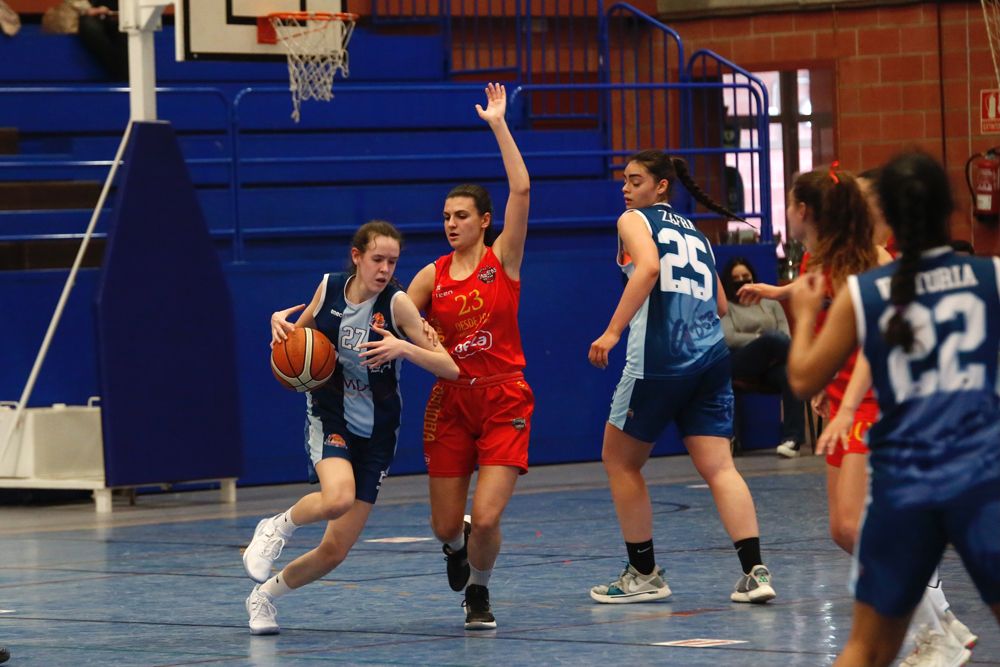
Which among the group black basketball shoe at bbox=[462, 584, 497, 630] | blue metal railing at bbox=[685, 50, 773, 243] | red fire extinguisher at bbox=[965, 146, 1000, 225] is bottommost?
black basketball shoe at bbox=[462, 584, 497, 630]

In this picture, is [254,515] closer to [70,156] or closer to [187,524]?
[187,524]

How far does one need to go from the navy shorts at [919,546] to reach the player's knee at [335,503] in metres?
2.99

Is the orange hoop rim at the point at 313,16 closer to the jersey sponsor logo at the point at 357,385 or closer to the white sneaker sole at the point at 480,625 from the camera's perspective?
the jersey sponsor logo at the point at 357,385

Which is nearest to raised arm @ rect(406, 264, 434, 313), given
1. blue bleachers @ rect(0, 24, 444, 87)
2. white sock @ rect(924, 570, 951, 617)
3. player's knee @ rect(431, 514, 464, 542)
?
player's knee @ rect(431, 514, 464, 542)

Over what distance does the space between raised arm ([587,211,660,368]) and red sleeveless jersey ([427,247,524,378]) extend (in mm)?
360

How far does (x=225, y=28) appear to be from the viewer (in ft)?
43.5

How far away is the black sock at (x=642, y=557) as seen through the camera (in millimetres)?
7875

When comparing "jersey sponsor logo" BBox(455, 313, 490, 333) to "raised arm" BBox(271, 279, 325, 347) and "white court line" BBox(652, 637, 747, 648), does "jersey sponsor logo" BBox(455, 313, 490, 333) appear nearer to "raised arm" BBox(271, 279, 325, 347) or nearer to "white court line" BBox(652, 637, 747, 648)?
"raised arm" BBox(271, 279, 325, 347)

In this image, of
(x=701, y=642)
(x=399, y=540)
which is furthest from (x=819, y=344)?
(x=399, y=540)

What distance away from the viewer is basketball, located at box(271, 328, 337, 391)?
701cm

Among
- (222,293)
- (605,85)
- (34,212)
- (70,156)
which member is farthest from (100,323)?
(605,85)

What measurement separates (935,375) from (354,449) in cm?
331

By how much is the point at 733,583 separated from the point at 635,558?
26.1 inches

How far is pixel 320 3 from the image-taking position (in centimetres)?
1424
